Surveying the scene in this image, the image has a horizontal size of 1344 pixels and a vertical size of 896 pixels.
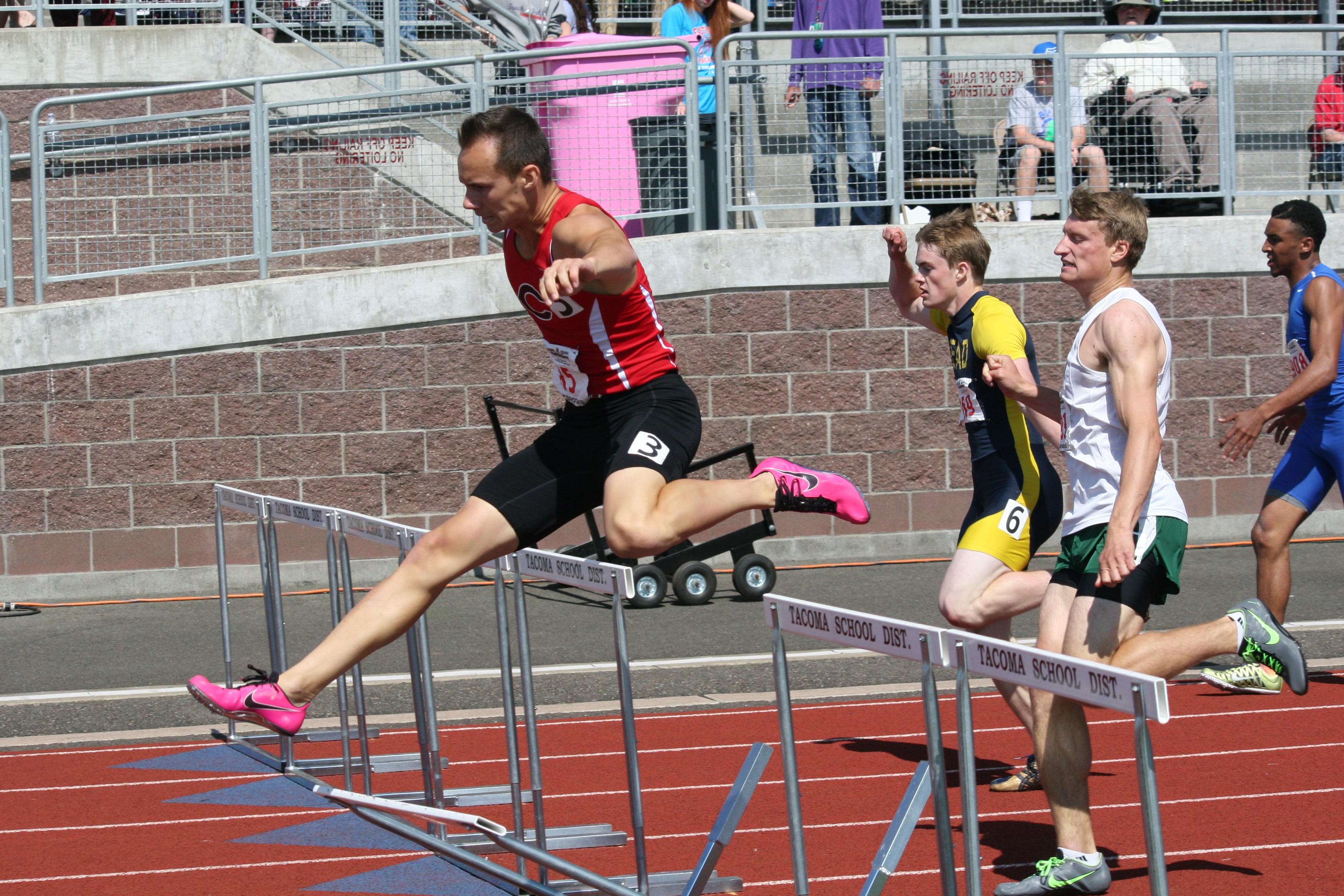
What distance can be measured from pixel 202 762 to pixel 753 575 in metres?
4.41

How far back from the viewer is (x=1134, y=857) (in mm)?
4992

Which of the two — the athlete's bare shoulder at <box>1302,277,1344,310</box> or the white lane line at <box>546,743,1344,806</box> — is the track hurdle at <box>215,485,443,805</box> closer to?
the white lane line at <box>546,743,1344,806</box>

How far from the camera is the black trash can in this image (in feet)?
37.2

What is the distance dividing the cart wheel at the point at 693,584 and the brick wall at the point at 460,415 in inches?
63.4

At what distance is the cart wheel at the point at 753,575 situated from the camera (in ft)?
33.0

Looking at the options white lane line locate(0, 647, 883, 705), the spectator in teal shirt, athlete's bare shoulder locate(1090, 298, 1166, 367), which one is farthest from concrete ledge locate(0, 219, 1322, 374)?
athlete's bare shoulder locate(1090, 298, 1166, 367)

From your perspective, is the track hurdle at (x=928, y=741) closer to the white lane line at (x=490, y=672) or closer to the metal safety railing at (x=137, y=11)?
the white lane line at (x=490, y=672)

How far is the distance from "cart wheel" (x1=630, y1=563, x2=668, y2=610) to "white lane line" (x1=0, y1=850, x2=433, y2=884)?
467 cm

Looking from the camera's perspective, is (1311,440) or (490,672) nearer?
(1311,440)

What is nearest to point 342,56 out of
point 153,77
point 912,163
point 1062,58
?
point 153,77

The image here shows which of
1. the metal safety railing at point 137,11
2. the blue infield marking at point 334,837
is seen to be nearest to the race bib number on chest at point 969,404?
the blue infield marking at point 334,837

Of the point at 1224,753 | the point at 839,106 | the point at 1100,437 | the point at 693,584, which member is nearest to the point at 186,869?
the point at 1100,437

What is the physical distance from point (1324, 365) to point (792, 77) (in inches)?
212

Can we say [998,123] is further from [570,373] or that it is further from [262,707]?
[262,707]
